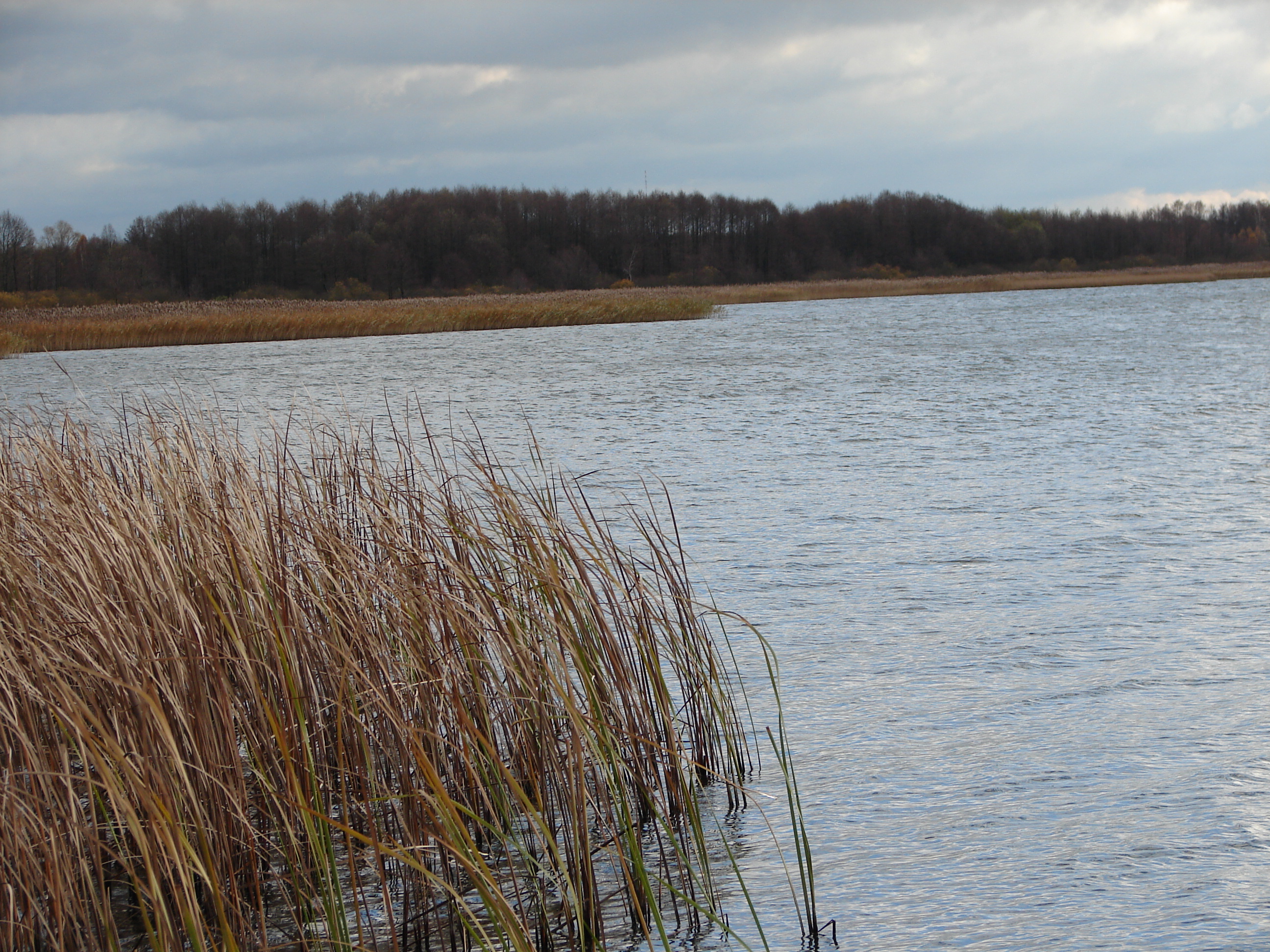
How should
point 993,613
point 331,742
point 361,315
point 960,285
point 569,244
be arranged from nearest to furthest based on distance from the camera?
point 331,742, point 993,613, point 361,315, point 960,285, point 569,244

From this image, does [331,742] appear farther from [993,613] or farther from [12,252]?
[12,252]

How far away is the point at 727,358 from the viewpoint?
21672mm

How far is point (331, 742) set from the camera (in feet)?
9.48

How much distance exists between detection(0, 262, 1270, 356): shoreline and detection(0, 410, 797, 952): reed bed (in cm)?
1516

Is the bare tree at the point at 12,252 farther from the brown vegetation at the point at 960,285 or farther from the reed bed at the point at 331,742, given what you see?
the reed bed at the point at 331,742

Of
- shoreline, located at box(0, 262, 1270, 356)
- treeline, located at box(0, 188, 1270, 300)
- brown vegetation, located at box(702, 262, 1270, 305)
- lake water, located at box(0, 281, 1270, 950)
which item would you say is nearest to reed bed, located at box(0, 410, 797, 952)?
lake water, located at box(0, 281, 1270, 950)

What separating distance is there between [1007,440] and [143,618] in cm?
916

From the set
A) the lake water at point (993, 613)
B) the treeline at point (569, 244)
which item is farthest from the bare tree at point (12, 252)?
the lake water at point (993, 613)

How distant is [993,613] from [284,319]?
2773 cm

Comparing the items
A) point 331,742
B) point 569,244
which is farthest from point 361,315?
point 569,244

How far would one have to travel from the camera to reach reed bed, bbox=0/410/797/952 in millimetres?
2104

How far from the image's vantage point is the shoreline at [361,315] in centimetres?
2747

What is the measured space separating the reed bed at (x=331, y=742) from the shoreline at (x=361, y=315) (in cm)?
1516

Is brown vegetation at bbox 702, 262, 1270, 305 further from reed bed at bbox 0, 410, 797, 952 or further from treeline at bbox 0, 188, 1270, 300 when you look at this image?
reed bed at bbox 0, 410, 797, 952
